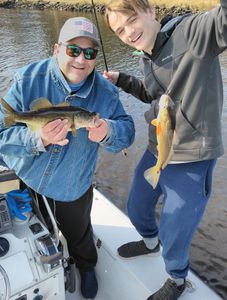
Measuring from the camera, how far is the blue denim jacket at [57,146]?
2.63 m

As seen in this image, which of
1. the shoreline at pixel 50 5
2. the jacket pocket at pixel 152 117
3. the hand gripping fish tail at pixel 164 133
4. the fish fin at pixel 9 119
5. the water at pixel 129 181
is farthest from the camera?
the shoreline at pixel 50 5

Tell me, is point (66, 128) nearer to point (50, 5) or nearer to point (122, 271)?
point (122, 271)

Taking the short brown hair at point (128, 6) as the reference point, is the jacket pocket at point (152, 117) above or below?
below

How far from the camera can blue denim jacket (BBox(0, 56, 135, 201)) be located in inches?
103

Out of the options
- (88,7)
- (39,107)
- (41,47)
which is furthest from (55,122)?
(88,7)

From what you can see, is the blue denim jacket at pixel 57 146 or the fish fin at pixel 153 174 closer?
the fish fin at pixel 153 174

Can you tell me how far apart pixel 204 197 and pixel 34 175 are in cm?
126

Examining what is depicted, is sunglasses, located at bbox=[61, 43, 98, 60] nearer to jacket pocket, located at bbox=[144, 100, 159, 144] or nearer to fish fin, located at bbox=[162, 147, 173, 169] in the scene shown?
jacket pocket, located at bbox=[144, 100, 159, 144]

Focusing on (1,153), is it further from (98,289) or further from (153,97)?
(98,289)

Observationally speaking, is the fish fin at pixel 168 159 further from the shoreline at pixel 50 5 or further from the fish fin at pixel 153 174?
the shoreline at pixel 50 5

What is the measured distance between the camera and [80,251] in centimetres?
342

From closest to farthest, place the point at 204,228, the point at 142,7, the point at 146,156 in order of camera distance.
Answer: the point at 142,7 → the point at 146,156 → the point at 204,228

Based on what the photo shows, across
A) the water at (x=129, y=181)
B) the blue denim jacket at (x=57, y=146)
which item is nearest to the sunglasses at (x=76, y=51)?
the blue denim jacket at (x=57, y=146)

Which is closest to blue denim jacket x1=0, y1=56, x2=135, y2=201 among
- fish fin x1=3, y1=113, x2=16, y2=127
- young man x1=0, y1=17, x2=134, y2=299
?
young man x1=0, y1=17, x2=134, y2=299
